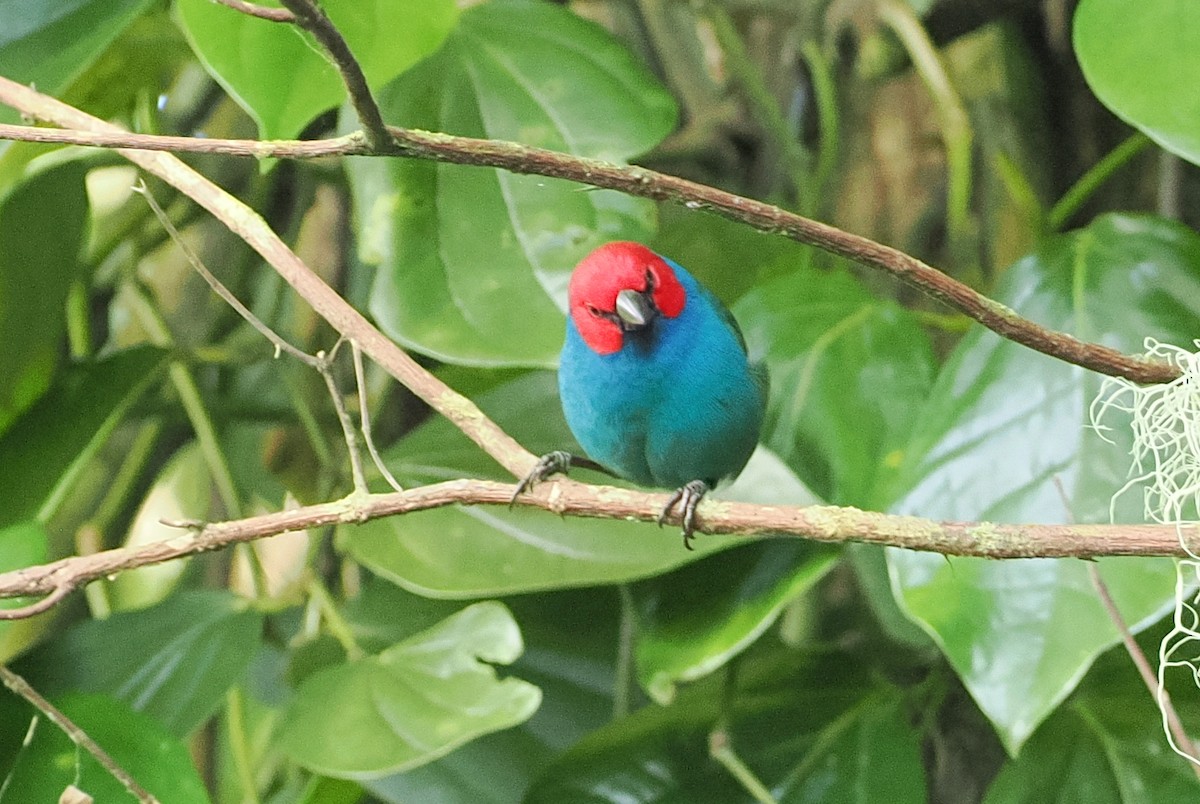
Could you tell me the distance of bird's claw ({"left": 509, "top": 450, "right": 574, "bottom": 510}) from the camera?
77 cm

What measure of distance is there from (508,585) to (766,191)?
87 cm

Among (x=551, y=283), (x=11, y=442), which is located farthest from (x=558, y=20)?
(x=11, y=442)

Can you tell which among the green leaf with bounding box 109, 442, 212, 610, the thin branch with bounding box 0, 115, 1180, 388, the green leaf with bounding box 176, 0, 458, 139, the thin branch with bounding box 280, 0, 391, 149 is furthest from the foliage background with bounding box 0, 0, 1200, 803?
the thin branch with bounding box 280, 0, 391, 149

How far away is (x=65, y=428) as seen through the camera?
125 cm

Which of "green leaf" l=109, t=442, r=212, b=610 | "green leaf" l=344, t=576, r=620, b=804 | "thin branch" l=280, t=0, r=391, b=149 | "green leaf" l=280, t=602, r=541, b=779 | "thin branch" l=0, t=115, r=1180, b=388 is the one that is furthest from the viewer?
"green leaf" l=109, t=442, r=212, b=610

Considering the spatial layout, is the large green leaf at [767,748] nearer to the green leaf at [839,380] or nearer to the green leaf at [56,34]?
the green leaf at [839,380]

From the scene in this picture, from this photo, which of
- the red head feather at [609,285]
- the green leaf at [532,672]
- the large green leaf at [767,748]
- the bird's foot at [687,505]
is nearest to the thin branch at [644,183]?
the bird's foot at [687,505]

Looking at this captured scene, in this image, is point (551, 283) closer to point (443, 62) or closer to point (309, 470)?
point (443, 62)

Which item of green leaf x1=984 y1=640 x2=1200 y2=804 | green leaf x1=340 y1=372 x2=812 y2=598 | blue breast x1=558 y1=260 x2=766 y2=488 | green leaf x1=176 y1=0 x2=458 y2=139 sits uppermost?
green leaf x1=176 y1=0 x2=458 y2=139

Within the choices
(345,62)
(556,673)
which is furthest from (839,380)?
(345,62)

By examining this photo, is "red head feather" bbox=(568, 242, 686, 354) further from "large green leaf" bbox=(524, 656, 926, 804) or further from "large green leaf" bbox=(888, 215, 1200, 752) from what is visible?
"large green leaf" bbox=(524, 656, 926, 804)

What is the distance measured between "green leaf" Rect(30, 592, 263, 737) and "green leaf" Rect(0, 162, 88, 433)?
25 cm

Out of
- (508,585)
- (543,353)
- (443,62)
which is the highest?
(443,62)

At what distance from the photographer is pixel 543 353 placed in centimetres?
104
